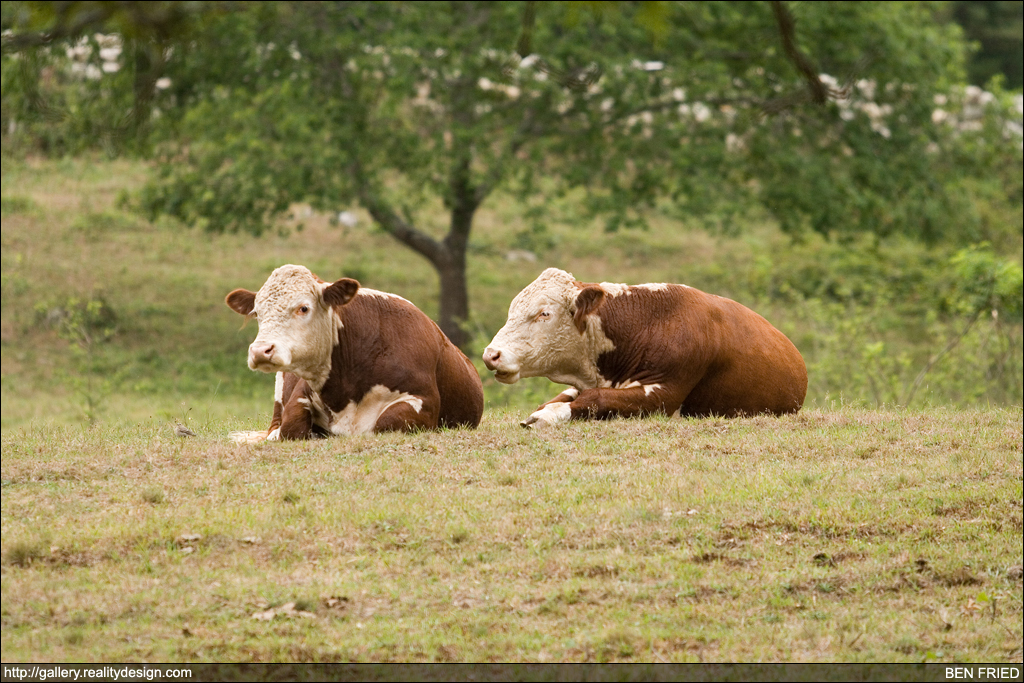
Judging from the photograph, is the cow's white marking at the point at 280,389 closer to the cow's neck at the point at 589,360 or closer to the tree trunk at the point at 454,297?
the cow's neck at the point at 589,360

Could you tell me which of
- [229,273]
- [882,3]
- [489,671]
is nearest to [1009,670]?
[489,671]

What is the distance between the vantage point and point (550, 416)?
10.8 meters

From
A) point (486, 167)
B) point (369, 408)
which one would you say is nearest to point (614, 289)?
point (369, 408)

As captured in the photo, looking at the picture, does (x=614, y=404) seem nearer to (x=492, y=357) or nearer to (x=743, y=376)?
(x=492, y=357)

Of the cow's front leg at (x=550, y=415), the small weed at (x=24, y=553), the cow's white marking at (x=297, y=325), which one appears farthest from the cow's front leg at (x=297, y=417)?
the small weed at (x=24, y=553)

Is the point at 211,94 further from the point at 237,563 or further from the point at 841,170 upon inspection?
the point at 237,563

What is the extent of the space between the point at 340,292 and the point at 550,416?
211 centimetres

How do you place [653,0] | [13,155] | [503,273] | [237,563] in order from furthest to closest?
[503,273], [13,155], [237,563], [653,0]

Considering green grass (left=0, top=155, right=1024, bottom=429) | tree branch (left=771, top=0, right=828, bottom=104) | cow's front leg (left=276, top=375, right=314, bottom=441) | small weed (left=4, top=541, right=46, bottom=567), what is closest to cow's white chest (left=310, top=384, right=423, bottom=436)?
cow's front leg (left=276, top=375, right=314, bottom=441)

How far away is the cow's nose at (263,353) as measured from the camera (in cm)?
953

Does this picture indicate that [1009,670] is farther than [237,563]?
No

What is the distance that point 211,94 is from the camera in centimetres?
2486

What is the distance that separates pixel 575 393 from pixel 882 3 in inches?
691

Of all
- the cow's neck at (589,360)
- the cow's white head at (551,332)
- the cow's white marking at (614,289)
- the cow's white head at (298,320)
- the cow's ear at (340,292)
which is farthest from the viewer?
the cow's white marking at (614,289)
